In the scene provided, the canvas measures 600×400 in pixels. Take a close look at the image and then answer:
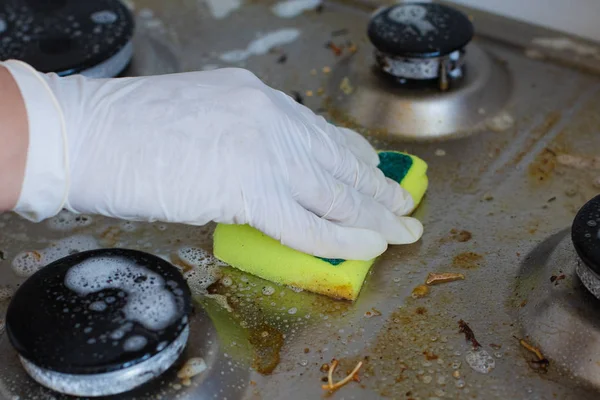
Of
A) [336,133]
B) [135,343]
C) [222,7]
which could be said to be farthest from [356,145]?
[222,7]

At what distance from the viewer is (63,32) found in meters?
1.52

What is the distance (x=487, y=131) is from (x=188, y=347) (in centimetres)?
75

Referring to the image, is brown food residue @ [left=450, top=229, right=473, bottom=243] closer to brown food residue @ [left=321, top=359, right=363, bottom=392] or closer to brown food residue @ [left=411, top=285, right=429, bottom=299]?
brown food residue @ [left=411, top=285, right=429, bottom=299]

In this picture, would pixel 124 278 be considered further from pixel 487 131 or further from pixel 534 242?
pixel 487 131

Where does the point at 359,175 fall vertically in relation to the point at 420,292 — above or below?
above

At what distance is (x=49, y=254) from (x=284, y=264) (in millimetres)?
412

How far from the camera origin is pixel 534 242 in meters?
1.19

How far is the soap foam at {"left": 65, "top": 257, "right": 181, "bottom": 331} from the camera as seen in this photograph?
3.11ft

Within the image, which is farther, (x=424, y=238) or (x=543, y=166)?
(x=543, y=166)

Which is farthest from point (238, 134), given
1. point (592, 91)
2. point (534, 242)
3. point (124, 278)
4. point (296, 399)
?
point (592, 91)

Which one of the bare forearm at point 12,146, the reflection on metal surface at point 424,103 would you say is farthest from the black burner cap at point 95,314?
the reflection on metal surface at point 424,103

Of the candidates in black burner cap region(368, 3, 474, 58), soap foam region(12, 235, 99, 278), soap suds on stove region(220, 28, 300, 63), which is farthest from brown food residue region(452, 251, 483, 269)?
soap suds on stove region(220, 28, 300, 63)

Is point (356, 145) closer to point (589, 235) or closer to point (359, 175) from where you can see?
point (359, 175)

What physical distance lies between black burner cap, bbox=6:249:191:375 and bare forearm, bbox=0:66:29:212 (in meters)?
0.13
